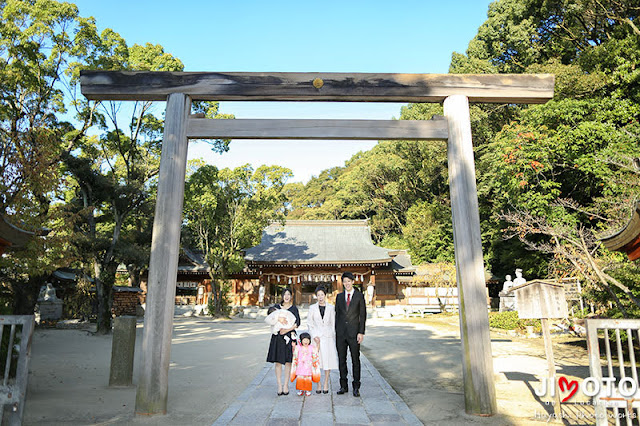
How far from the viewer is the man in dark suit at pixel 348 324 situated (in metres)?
4.55

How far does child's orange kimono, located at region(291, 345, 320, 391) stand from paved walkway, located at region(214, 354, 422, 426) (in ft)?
0.53

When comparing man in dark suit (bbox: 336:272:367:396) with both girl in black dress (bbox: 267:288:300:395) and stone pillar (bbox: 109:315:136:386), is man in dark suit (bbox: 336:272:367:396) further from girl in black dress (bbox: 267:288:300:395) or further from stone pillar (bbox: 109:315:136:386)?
stone pillar (bbox: 109:315:136:386)

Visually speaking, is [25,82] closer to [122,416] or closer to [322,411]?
[122,416]

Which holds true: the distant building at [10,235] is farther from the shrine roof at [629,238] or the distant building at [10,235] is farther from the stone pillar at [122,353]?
the shrine roof at [629,238]

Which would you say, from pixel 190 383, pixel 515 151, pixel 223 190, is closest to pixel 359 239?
pixel 223 190

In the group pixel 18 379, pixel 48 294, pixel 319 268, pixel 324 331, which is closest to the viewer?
pixel 18 379

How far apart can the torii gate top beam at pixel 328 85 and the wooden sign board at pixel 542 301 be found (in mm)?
2306

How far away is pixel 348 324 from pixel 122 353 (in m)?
3.45

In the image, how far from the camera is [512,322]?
40.7 feet

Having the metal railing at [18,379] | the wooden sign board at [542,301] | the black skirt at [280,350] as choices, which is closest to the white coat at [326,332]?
the black skirt at [280,350]

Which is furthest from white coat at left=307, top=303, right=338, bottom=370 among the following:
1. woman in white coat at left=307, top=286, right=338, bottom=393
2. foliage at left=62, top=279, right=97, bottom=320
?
foliage at left=62, top=279, right=97, bottom=320

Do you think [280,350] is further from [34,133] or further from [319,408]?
[34,133]

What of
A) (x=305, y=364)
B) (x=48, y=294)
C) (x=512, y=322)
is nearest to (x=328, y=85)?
(x=305, y=364)

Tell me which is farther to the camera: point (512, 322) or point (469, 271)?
point (512, 322)
